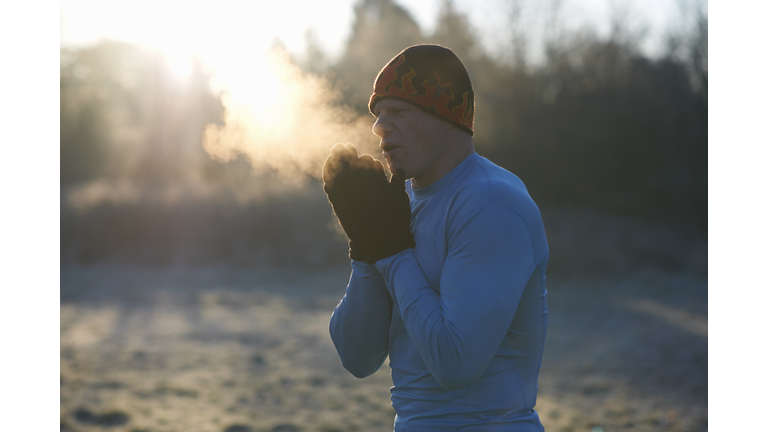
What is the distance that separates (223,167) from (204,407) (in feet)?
44.3

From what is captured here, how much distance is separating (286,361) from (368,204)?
5965mm

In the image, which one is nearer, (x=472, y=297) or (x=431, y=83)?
(x=472, y=297)

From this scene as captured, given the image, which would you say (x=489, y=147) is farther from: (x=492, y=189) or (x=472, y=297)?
(x=472, y=297)

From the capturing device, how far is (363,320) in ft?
5.85

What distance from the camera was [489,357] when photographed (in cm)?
143

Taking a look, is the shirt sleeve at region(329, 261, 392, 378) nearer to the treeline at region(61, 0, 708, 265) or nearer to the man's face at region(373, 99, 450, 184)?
the man's face at region(373, 99, 450, 184)

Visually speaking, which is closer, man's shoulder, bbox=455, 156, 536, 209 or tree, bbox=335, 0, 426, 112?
man's shoulder, bbox=455, 156, 536, 209

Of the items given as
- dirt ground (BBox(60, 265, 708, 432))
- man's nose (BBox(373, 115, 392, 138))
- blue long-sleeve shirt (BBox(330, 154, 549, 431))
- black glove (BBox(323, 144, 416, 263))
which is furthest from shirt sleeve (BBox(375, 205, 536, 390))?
dirt ground (BBox(60, 265, 708, 432))

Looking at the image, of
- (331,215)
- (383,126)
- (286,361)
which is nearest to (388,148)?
(383,126)

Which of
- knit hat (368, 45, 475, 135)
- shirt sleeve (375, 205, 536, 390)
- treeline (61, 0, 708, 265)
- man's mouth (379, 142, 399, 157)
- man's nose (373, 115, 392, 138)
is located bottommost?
shirt sleeve (375, 205, 536, 390)

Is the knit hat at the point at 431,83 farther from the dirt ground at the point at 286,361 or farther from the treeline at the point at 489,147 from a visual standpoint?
the treeline at the point at 489,147

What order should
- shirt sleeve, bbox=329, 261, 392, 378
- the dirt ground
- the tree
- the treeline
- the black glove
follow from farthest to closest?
the treeline, the tree, the dirt ground, shirt sleeve, bbox=329, 261, 392, 378, the black glove

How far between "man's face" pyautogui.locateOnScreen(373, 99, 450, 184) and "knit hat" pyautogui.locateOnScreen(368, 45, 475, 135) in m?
0.03

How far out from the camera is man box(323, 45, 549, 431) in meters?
1.42
